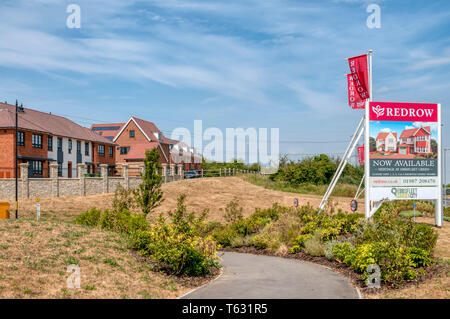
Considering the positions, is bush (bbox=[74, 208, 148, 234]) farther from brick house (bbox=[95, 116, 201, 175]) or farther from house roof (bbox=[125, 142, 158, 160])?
house roof (bbox=[125, 142, 158, 160])

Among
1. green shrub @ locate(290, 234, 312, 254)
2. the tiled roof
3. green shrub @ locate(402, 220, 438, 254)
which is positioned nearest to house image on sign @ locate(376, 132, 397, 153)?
green shrub @ locate(290, 234, 312, 254)

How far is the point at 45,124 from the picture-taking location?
150 feet

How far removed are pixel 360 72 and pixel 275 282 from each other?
1341cm

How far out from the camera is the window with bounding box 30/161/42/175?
42375 mm

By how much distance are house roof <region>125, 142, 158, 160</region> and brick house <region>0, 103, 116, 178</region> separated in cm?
554

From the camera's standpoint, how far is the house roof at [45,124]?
39.9m

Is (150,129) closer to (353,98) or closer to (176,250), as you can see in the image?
(353,98)

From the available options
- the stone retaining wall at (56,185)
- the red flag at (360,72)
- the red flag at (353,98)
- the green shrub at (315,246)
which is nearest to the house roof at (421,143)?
the red flag at (353,98)

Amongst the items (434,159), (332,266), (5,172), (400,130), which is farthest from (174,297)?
(5,172)

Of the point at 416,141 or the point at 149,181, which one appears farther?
the point at 149,181

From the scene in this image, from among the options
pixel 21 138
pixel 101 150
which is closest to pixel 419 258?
pixel 21 138

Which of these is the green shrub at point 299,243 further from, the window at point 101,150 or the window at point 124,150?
the window at point 124,150

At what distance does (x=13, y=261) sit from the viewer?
1030cm

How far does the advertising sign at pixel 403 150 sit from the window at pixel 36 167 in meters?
35.0
